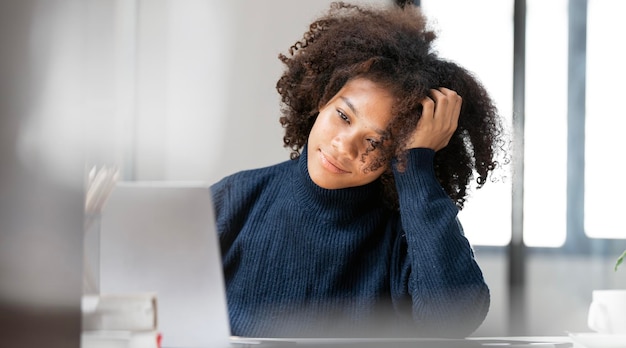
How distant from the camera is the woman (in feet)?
2.18

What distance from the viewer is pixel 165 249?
333 millimetres

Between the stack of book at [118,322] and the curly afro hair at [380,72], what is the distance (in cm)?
41

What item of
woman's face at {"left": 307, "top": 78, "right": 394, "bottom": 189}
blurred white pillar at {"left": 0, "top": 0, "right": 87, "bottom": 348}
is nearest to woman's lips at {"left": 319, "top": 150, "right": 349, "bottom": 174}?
woman's face at {"left": 307, "top": 78, "right": 394, "bottom": 189}

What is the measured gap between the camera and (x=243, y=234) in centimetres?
68

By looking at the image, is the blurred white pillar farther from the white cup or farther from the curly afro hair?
the white cup

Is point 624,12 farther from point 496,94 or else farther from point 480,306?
point 480,306

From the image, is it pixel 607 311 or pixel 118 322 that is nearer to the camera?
pixel 118 322

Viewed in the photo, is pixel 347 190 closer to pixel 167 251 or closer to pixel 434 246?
pixel 434 246

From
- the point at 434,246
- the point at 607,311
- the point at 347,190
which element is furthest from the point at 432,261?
the point at 607,311

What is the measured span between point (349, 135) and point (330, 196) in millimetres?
70

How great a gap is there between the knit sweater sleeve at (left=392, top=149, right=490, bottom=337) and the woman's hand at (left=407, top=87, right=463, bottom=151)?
0.05 feet

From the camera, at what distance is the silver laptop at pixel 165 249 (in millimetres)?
326

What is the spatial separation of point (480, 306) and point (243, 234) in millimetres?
265

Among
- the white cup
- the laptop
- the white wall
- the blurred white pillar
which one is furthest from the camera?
the white cup
